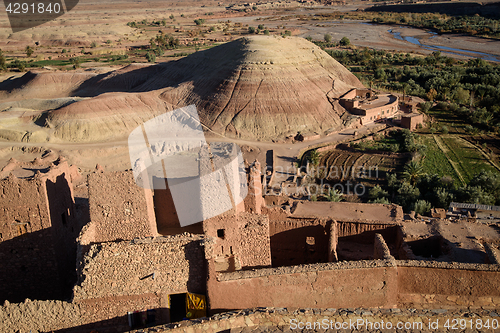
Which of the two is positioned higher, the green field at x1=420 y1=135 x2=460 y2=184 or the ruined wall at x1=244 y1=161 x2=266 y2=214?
the ruined wall at x1=244 y1=161 x2=266 y2=214

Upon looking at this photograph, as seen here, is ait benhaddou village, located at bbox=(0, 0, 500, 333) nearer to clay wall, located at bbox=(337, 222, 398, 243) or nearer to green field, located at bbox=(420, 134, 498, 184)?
clay wall, located at bbox=(337, 222, 398, 243)

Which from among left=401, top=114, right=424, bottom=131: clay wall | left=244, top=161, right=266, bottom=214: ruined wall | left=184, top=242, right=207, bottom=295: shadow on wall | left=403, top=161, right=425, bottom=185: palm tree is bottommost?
left=403, top=161, right=425, bottom=185: palm tree

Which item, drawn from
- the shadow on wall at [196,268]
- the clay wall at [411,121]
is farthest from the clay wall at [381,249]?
the clay wall at [411,121]

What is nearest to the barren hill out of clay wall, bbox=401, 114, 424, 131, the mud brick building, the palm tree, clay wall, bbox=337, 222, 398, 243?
clay wall, bbox=401, 114, 424, 131

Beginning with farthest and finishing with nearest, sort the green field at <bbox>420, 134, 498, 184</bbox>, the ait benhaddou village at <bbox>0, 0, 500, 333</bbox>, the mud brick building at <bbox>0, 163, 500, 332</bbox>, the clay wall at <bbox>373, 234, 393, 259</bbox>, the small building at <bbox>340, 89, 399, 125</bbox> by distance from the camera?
the small building at <bbox>340, 89, 399, 125</bbox> < the green field at <bbox>420, 134, 498, 184</bbox> < the clay wall at <bbox>373, 234, 393, 259</bbox> < the ait benhaddou village at <bbox>0, 0, 500, 333</bbox> < the mud brick building at <bbox>0, 163, 500, 332</bbox>

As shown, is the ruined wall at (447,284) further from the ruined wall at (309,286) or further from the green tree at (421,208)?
the green tree at (421,208)

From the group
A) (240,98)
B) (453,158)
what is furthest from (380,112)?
(240,98)

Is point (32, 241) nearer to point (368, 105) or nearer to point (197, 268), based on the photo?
point (197, 268)
